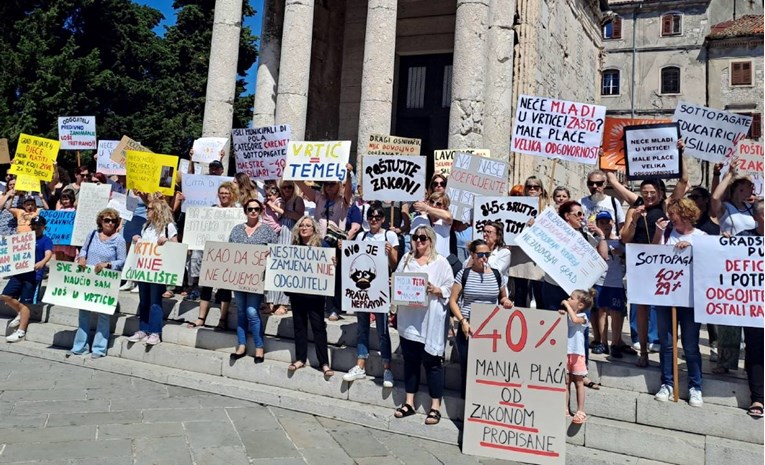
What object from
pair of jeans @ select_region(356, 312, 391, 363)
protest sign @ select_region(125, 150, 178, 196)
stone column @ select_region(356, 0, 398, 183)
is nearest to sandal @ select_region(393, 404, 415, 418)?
pair of jeans @ select_region(356, 312, 391, 363)

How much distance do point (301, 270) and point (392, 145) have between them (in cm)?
365

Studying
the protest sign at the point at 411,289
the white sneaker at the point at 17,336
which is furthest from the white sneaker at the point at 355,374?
the white sneaker at the point at 17,336

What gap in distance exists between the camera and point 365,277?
6.41m

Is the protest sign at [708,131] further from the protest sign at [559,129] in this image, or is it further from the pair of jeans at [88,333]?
the pair of jeans at [88,333]

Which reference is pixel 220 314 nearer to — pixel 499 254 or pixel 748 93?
pixel 499 254

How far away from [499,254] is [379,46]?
8365 mm

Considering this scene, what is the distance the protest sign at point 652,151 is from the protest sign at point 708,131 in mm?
306

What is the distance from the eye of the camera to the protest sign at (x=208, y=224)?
8297mm

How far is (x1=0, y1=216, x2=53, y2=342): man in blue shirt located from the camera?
8688 millimetres

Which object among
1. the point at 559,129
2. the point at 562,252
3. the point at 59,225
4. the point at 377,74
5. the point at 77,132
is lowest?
the point at 562,252

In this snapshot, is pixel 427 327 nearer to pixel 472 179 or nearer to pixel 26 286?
pixel 472 179

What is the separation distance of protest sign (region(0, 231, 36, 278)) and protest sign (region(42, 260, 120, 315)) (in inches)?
33.8

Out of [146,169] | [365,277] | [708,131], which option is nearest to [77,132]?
[146,169]

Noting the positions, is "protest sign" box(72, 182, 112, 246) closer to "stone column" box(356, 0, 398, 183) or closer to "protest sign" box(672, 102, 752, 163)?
"stone column" box(356, 0, 398, 183)
